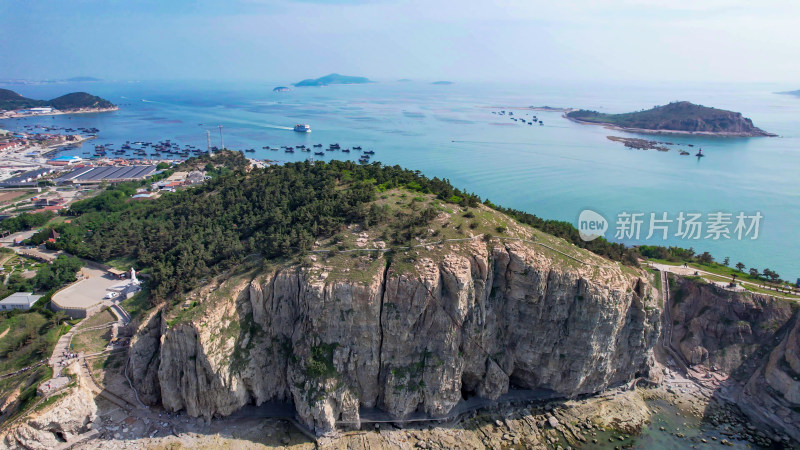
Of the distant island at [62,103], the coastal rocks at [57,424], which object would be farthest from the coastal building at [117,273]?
the distant island at [62,103]

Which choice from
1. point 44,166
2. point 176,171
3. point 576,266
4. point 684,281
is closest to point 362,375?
point 576,266

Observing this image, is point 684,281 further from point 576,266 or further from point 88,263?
point 88,263

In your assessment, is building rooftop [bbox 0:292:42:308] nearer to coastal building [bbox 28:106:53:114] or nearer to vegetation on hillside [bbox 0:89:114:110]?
coastal building [bbox 28:106:53:114]

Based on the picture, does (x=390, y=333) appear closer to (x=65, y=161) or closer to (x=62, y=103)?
(x=65, y=161)

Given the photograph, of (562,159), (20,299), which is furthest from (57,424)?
(562,159)

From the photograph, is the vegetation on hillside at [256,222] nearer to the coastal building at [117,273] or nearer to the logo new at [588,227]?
the logo new at [588,227]

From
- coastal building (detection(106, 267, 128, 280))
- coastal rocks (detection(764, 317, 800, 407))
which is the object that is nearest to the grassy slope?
coastal rocks (detection(764, 317, 800, 407))

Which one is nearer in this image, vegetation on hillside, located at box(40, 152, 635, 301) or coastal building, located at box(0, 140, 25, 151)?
vegetation on hillside, located at box(40, 152, 635, 301)
